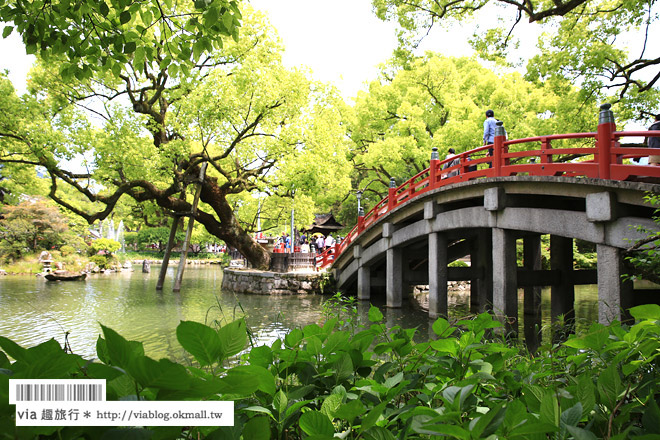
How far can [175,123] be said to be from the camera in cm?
1591

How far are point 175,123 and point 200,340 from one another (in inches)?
651

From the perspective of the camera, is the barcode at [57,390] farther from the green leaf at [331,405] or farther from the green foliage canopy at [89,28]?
the green foliage canopy at [89,28]

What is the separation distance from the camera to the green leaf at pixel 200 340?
862mm

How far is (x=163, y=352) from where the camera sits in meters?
7.66

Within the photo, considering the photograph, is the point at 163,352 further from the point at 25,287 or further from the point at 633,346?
the point at 25,287

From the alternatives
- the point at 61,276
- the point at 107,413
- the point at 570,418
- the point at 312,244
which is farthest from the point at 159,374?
the point at 312,244

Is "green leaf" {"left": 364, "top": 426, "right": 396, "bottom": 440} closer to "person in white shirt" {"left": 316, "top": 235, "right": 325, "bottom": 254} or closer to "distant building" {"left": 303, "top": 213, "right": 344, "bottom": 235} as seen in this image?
"person in white shirt" {"left": 316, "top": 235, "right": 325, "bottom": 254}

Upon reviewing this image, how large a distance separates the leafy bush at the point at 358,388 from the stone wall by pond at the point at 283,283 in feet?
53.7

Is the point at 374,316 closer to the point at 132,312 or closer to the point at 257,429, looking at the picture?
the point at 257,429

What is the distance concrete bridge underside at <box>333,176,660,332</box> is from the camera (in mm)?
6902

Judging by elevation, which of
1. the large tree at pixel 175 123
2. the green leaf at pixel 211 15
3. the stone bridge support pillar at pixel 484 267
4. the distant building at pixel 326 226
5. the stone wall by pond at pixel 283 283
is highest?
the large tree at pixel 175 123

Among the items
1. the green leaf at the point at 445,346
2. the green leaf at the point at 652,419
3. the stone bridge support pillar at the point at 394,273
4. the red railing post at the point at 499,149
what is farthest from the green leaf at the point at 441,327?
the stone bridge support pillar at the point at 394,273

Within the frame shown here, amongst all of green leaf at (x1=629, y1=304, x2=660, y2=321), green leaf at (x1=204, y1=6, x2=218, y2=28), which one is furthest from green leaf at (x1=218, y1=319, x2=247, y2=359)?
green leaf at (x1=204, y1=6, x2=218, y2=28)

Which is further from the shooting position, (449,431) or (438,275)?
(438,275)
